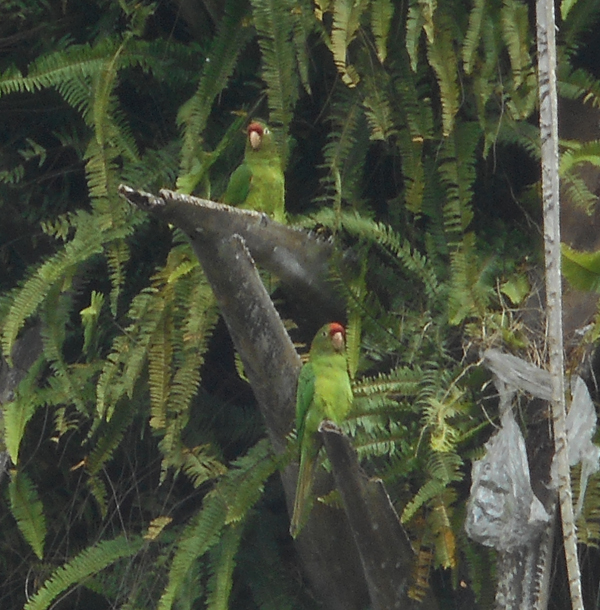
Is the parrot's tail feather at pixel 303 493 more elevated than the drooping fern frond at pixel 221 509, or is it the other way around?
the parrot's tail feather at pixel 303 493

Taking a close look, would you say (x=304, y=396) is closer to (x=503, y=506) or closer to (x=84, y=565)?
(x=503, y=506)

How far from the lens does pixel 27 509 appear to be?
2.36m

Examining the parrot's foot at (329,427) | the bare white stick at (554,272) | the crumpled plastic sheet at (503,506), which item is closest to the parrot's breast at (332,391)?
the parrot's foot at (329,427)

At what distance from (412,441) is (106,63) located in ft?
3.60

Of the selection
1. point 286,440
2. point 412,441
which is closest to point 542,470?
point 412,441

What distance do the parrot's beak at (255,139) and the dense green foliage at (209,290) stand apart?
0.05 metres

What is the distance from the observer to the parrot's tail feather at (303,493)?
2023mm

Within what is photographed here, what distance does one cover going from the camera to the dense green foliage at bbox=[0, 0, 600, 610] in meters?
2.17

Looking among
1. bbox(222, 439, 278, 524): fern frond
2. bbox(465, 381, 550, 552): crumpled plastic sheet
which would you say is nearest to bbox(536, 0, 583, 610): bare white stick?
bbox(465, 381, 550, 552): crumpled plastic sheet

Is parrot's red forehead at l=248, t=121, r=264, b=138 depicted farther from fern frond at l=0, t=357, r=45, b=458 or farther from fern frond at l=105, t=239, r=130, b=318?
fern frond at l=0, t=357, r=45, b=458

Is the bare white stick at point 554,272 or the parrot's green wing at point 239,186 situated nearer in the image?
the bare white stick at point 554,272

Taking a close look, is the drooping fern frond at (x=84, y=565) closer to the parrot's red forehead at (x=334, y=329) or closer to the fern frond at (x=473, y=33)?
the parrot's red forehead at (x=334, y=329)

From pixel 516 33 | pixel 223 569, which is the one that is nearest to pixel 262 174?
pixel 516 33

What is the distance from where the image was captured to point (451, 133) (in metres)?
2.29
